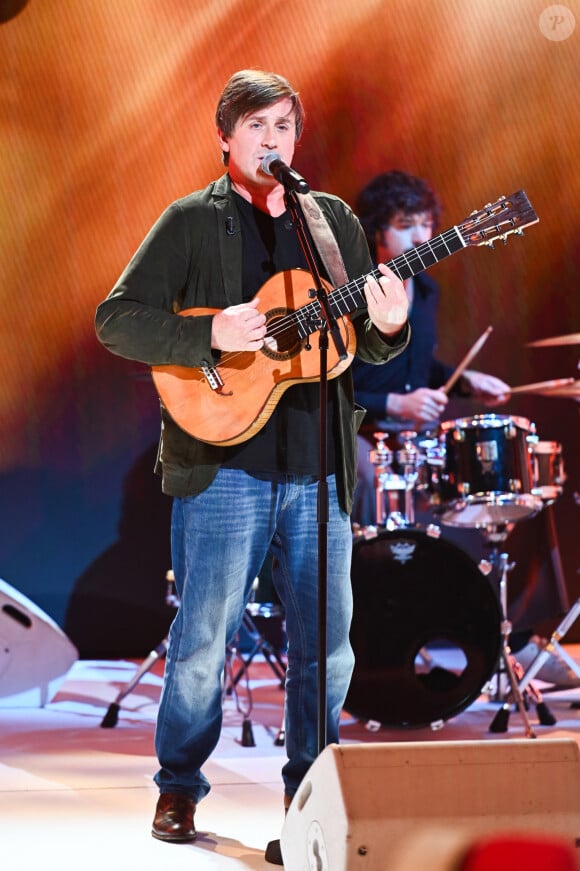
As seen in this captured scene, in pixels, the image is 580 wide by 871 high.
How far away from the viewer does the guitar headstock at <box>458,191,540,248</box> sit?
2.82 metres

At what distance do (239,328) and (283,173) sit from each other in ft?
1.37

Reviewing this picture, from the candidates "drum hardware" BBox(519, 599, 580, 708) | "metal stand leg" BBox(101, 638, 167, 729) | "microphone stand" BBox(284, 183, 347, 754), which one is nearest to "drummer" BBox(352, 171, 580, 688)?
"drum hardware" BBox(519, 599, 580, 708)

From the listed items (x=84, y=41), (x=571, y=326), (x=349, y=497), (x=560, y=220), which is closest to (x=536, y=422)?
(x=571, y=326)

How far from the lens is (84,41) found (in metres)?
6.16

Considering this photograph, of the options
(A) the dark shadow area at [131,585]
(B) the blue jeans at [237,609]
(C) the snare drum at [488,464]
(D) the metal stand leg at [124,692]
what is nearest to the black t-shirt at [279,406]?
(B) the blue jeans at [237,609]

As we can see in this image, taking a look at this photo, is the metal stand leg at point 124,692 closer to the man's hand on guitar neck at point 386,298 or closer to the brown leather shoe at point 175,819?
the brown leather shoe at point 175,819

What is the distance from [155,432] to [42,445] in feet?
2.14

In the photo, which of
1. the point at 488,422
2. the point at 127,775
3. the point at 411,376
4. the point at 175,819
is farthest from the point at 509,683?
the point at 175,819

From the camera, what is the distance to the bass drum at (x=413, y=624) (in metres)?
4.38

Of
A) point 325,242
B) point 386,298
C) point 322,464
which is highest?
point 325,242

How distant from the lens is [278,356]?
2992 millimetres

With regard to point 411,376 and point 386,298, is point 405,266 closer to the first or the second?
point 386,298

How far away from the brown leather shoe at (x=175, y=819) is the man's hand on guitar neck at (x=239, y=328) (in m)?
1.25

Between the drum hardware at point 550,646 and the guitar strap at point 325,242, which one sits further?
the drum hardware at point 550,646
